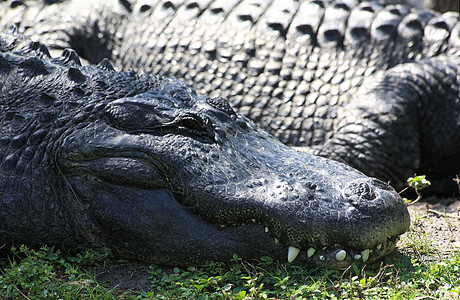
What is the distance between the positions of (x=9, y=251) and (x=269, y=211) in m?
1.39

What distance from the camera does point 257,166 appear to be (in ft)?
9.26

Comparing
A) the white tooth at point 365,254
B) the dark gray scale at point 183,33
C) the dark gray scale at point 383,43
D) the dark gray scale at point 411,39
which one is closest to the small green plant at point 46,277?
the white tooth at point 365,254

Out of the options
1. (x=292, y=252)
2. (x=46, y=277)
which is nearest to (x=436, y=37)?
(x=292, y=252)

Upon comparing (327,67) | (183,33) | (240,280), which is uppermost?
(183,33)

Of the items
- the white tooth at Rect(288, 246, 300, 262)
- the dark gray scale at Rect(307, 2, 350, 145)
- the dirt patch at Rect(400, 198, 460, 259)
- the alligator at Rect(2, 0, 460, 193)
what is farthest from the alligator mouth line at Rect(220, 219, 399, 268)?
the dark gray scale at Rect(307, 2, 350, 145)

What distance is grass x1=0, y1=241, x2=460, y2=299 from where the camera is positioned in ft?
8.41

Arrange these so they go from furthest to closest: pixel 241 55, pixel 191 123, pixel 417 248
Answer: pixel 241 55 → pixel 417 248 → pixel 191 123

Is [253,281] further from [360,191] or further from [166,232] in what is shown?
[360,191]

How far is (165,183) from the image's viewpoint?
9.20ft

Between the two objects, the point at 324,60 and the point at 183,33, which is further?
the point at 183,33

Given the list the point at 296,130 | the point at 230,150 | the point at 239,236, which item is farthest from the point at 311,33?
the point at 239,236

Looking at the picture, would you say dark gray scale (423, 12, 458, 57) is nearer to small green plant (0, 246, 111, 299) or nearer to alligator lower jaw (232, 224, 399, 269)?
alligator lower jaw (232, 224, 399, 269)

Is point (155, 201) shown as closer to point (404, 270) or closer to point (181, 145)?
point (181, 145)

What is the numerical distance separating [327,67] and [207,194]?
2.56 m
